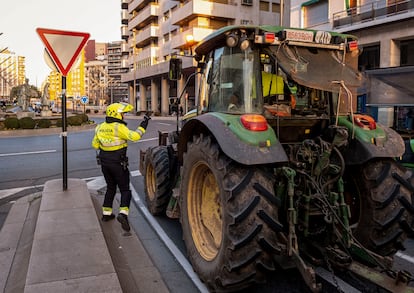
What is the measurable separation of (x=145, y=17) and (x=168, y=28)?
9269mm

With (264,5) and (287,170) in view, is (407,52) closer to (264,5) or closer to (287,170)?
(287,170)

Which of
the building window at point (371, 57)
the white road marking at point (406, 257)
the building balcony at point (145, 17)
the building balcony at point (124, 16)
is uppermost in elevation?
the building balcony at point (124, 16)

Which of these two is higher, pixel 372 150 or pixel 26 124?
pixel 372 150

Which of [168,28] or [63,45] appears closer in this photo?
[63,45]

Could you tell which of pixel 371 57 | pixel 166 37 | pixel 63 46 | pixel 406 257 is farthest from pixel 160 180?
pixel 166 37

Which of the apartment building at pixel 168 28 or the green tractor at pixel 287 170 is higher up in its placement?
the apartment building at pixel 168 28

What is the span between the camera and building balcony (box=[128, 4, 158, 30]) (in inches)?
2484

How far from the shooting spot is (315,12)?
93.8ft

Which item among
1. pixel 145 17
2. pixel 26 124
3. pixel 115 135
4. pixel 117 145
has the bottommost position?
pixel 26 124

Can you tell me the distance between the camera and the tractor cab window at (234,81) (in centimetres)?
396

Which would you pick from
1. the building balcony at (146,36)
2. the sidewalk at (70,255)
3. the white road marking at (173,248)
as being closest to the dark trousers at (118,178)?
the sidewalk at (70,255)

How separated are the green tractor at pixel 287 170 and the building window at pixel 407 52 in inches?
852

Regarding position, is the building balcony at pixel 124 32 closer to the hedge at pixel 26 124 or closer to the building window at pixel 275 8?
the building window at pixel 275 8

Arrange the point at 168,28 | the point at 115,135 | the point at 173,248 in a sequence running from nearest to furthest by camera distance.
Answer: the point at 173,248 < the point at 115,135 < the point at 168,28
